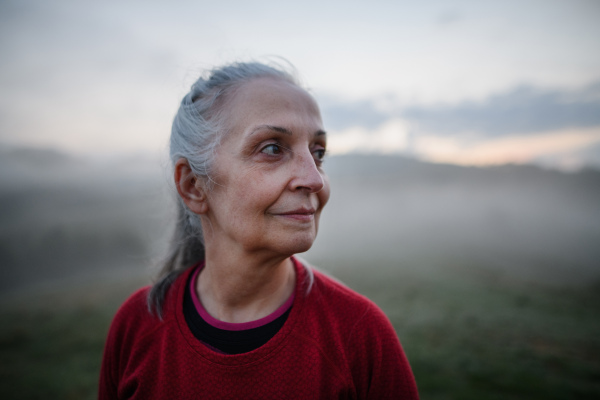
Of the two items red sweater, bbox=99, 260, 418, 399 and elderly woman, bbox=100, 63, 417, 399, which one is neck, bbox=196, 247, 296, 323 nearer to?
elderly woman, bbox=100, 63, 417, 399

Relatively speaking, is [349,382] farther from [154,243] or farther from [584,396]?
[584,396]

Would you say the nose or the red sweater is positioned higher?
the nose

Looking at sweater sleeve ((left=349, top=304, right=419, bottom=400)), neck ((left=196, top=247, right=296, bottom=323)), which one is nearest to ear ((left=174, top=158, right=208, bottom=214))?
neck ((left=196, top=247, right=296, bottom=323))

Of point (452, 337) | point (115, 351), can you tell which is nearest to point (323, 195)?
point (115, 351)

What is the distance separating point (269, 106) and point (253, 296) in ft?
3.86

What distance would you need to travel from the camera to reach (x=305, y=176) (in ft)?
5.17

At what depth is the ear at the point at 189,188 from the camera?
1.83m

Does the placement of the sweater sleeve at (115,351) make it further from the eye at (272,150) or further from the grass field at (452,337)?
the grass field at (452,337)

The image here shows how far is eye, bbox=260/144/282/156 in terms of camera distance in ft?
5.36

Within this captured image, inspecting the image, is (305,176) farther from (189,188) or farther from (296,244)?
(189,188)

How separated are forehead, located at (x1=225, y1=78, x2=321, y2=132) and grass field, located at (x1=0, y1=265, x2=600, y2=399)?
17.2 ft

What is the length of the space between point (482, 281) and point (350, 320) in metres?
11.5

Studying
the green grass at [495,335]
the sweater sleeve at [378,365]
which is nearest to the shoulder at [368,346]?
the sweater sleeve at [378,365]

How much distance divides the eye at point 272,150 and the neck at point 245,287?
24.1 inches
